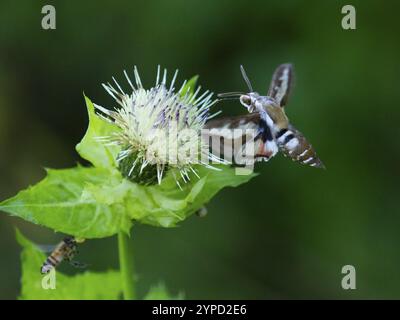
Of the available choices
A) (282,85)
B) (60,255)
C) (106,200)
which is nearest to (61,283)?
(60,255)

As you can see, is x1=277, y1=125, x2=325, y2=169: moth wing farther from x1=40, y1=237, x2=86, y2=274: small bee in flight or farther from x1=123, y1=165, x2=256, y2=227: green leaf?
x1=40, y1=237, x2=86, y2=274: small bee in flight

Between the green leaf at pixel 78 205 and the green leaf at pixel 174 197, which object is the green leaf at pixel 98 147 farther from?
the green leaf at pixel 174 197

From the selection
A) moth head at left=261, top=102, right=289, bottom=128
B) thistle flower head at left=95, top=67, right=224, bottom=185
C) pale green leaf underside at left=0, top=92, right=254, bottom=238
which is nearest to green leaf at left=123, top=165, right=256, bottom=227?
pale green leaf underside at left=0, top=92, right=254, bottom=238

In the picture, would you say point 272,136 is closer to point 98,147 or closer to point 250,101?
point 250,101

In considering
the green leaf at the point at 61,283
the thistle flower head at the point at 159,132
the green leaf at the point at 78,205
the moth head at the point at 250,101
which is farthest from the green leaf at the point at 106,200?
the green leaf at the point at 61,283

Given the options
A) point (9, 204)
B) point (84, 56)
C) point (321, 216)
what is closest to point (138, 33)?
point (84, 56)

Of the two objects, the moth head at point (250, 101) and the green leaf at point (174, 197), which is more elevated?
the moth head at point (250, 101)
